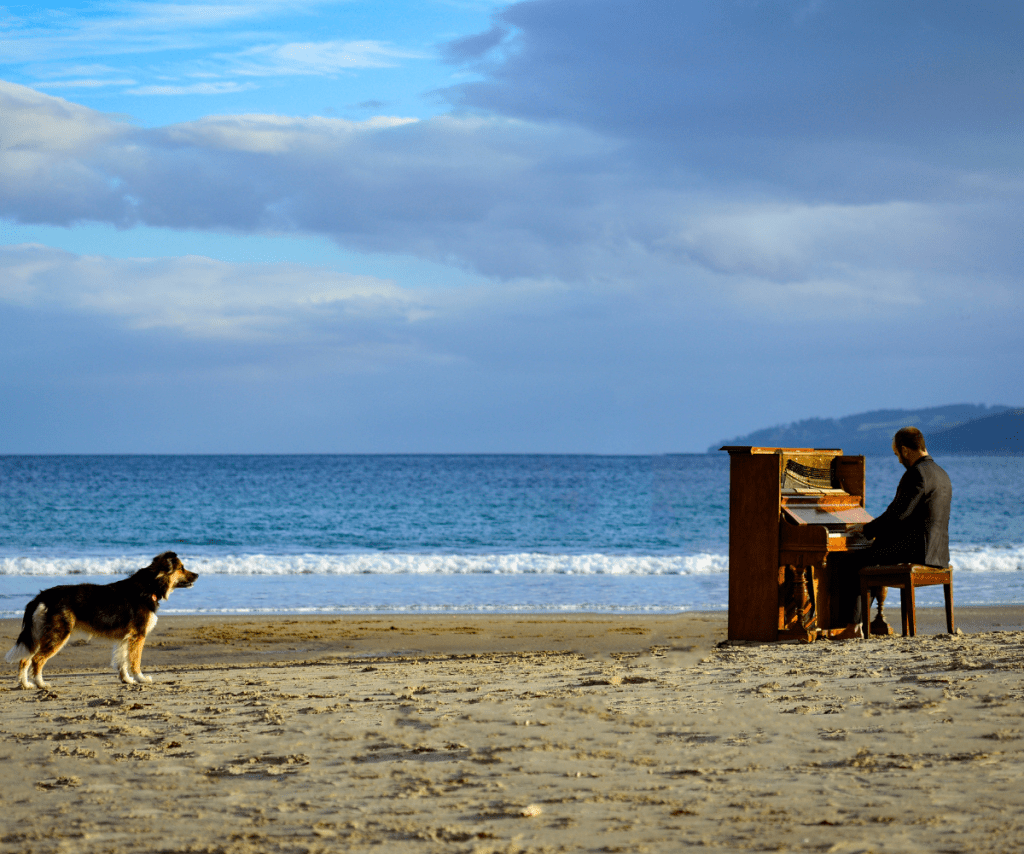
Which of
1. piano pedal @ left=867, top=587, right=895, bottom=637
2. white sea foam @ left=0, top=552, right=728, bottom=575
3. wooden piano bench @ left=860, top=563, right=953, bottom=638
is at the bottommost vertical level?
white sea foam @ left=0, top=552, right=728, bottom=575

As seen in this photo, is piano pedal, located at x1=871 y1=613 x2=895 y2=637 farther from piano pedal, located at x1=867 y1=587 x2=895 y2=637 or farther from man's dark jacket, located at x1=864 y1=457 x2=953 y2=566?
man's dark jacket, located at x1=864 y1=457 x2=953 y2=566

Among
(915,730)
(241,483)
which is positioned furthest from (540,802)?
(241,483)

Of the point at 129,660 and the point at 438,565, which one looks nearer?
the point at 129,660

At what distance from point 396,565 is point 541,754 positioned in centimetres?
1224

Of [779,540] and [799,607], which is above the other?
[779,540]

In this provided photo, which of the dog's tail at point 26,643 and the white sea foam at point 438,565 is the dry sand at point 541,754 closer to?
the dog's tail at point 26,643

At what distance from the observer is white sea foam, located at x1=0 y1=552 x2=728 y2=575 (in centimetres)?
1540

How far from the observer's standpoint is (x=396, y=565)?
53.1ft

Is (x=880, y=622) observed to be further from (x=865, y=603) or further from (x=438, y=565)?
(x=438, y=565)

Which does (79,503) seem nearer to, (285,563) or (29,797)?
(285,563)

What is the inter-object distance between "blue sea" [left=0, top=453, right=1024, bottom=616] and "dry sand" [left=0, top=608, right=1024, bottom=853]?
521 cm

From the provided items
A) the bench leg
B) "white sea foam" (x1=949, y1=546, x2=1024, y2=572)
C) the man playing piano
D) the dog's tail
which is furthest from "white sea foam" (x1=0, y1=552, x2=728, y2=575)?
the dog's tail

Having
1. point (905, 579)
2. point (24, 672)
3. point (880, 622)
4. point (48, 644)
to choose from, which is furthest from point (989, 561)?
point (24, 672)

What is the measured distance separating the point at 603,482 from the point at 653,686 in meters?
45.9
